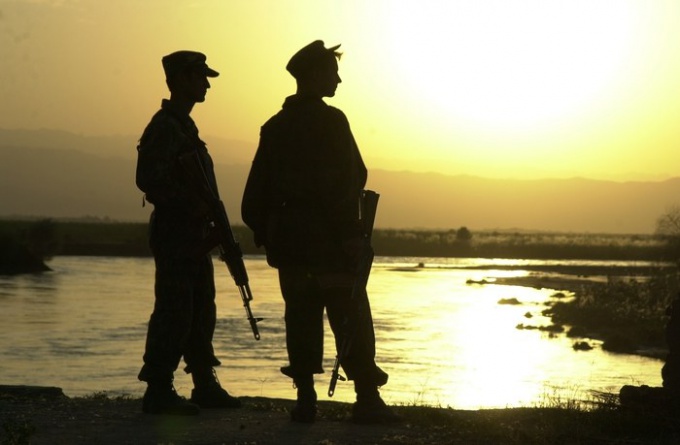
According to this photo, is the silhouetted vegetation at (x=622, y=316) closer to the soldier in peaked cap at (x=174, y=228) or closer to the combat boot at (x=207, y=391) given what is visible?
the combat boot at (x=207, y=391)

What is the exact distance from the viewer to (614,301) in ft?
125

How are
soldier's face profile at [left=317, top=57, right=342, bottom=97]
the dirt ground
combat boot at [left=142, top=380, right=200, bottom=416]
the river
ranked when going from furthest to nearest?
the river, combat boot at [left=142, top=380, right=200, bottom=416], soldier's face profile at [left=317, top=57, right=342, bottom=97], the dirt ground

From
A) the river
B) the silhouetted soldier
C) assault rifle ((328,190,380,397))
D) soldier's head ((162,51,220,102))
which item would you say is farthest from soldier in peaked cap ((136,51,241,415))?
the silhouetted soldier

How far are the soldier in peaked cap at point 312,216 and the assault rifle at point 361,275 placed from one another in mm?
34

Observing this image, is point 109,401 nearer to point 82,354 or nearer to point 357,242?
point 357,242

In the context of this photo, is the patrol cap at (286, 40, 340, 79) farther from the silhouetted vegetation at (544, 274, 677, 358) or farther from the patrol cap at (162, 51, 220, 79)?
the silhouetted vegetation at (544, 274, 677, 358)

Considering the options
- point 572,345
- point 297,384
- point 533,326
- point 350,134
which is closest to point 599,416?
point 297,384

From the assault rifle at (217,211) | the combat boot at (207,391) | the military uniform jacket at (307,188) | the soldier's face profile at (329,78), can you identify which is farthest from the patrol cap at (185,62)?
the combat boot at (207,391)

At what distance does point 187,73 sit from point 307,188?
4.47 ft

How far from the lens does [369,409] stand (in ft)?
26.6

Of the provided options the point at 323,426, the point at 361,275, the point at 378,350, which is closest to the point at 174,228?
the point at 361,275

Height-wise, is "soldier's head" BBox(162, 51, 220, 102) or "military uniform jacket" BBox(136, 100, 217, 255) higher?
"soldier's head" BBox(162, 51, 220, 102)

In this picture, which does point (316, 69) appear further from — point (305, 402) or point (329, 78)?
point (305, 402)

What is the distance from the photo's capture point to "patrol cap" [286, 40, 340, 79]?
7953 millimetres
